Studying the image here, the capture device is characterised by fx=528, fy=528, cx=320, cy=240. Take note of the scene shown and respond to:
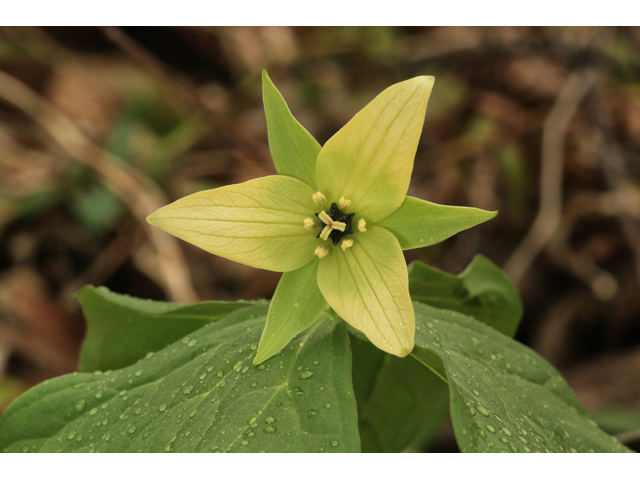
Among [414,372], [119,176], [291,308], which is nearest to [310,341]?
[291,308]

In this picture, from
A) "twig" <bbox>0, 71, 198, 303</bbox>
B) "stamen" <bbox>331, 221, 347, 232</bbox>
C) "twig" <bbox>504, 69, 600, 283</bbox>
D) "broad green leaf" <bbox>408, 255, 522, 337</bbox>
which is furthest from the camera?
"twig" <bbox>504, 69, 600, 283</bbox>

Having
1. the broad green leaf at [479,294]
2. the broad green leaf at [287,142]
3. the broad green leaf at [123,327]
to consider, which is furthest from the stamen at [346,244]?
the broad green leaf at [123,327]

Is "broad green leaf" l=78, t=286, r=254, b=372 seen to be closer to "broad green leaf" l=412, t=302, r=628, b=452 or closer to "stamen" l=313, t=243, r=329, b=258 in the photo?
"stamen" l=313, t=243, r=329, b=258

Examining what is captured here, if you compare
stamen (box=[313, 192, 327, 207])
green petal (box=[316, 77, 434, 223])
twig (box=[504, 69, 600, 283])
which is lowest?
twig (box=[504, 69, 600, 283])

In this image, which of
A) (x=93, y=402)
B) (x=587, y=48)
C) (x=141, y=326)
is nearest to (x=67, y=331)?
(x=141, y=326)

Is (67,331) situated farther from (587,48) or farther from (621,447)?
(587,48)

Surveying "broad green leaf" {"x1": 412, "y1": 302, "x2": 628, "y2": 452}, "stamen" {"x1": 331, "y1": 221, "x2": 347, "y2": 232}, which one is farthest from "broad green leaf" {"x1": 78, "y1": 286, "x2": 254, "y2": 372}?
"broad green leaf" {"x1": 412, "y1": 302, "x2": 628, "y2": 452}
